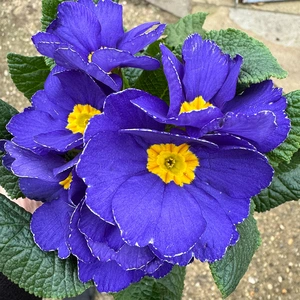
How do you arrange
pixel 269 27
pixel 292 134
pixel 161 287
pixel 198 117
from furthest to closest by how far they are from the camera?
pixel 269 27 → pixel 161 287 → pixel 292 134 → pixel 198 117

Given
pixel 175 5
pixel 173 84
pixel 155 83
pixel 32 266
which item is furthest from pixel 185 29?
pixel 175 5

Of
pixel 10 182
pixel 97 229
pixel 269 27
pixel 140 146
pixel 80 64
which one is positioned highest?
pixel 80 64

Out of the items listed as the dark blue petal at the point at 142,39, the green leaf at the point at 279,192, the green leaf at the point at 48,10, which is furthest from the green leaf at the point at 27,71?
the green leaf at the point at 279,192

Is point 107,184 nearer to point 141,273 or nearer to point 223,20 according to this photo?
point 141,273

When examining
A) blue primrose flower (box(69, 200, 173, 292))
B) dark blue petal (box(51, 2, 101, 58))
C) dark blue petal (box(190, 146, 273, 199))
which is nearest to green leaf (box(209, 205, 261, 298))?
blue primrose flower (box(69, 200, 173, 292))

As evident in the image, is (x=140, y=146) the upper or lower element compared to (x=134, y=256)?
upper

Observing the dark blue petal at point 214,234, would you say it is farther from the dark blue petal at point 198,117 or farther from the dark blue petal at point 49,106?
the dark blue petal at point 49,106

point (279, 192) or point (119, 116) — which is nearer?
point (119, 116)

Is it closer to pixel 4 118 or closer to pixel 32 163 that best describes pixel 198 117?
pixel 32 163
